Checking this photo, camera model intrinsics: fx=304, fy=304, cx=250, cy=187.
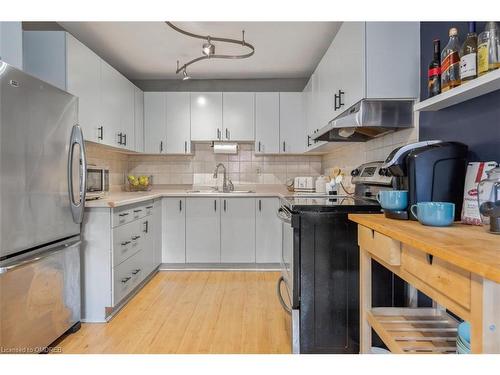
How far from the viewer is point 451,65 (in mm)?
1297

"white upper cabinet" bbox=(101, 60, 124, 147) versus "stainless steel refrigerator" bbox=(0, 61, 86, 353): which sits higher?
"white upper cabinet" bbox=(101, 60, 124, 147)

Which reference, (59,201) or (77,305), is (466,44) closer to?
(59,201)

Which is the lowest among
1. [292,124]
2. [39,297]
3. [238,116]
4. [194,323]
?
[194,323]

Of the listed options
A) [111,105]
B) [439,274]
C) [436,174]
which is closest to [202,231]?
[111,105]

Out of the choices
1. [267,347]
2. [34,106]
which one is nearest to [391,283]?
[267,347]

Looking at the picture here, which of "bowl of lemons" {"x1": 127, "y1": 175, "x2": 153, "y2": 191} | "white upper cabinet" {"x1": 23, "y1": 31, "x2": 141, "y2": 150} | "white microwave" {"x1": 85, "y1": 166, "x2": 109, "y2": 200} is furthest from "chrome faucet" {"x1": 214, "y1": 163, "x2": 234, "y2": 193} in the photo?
"white microwave" {"x1": 85, "y1": 166, "x2": 109, "y2": 200}

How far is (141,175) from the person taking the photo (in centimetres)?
416

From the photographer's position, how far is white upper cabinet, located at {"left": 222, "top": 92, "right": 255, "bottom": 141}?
3852 mm

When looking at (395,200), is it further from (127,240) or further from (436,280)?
(127,240)

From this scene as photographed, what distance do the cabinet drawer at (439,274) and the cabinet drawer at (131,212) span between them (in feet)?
6.71

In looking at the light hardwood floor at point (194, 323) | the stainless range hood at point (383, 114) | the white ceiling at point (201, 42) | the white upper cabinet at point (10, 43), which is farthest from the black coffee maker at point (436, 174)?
the white upper cabinet at point (10, 43)

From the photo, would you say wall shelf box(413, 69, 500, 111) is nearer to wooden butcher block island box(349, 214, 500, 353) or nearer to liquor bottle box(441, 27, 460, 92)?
liquor bottle box(441, 27, 460, 92)

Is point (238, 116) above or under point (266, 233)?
above

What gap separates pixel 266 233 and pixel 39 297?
7.60 ft
